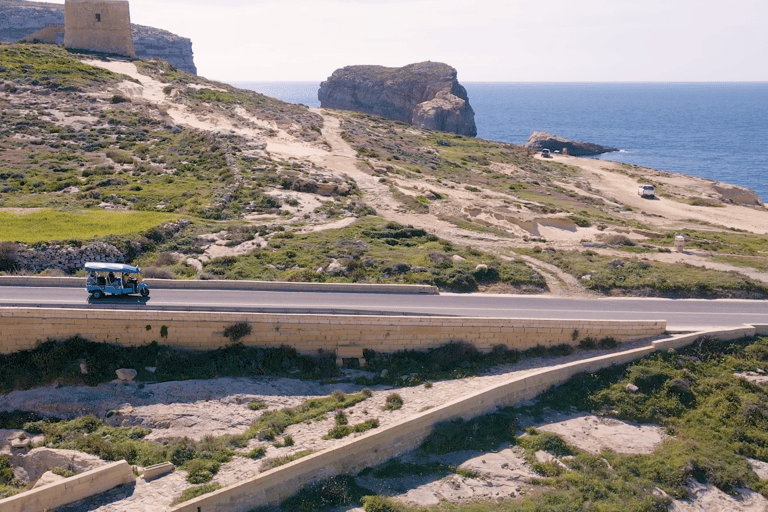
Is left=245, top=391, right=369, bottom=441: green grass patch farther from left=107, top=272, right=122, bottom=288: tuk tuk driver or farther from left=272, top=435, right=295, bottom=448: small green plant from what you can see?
left=107, top=272, right=122, bottom=288: tuk tuk driver

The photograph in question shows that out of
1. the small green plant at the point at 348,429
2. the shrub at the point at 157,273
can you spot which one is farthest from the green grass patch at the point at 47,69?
the small green plant at the point at 348,429

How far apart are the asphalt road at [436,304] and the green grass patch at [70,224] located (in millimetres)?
5741

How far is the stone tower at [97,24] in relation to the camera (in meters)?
72.8

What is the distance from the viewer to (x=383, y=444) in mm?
16438

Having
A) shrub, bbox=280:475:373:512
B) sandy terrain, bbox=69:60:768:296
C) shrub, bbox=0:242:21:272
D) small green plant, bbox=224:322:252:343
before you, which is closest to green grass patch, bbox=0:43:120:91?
sandy terrain, bbox=69:60:768:296

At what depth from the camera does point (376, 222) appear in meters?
35.6

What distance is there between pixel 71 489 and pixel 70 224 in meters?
19.5

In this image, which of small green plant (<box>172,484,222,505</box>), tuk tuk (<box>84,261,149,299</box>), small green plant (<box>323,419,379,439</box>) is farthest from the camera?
tuk tuk (<box>84,261,149,299</box>)

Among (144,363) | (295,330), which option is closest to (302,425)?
(295,330)

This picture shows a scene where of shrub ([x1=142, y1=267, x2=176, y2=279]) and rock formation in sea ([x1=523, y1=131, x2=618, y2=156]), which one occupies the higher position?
rock formation in sea ([x1=523, y1=131, x2=618, y2=156])

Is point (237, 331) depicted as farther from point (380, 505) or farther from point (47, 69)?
point (47, 69)

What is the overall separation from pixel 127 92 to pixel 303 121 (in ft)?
57.4

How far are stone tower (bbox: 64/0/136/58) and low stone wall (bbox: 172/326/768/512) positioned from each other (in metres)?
71.6

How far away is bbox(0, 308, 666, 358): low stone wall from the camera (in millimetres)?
20344
